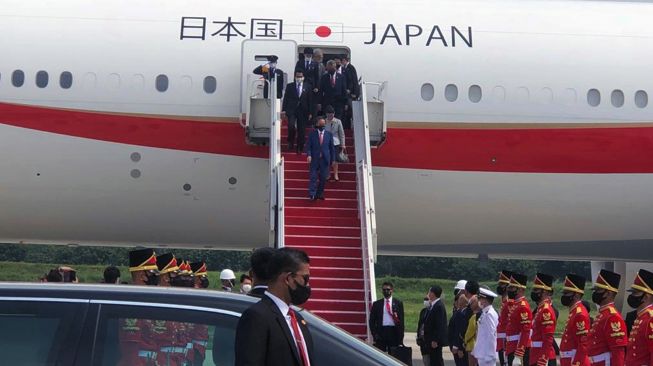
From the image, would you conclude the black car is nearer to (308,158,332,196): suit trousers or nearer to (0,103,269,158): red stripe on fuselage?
(308,158,332,196): suit trousers

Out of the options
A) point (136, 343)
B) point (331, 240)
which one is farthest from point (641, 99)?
point (136, 343)

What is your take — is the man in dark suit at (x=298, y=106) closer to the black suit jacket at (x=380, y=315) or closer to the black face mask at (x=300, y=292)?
the black suit jacket at (x=380, y=315)

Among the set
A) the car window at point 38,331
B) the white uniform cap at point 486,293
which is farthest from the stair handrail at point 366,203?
the car window at point 38,331

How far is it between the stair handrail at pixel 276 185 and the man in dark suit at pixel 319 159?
423 mm

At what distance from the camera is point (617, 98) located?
1622 cm

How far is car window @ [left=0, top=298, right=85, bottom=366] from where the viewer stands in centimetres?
537

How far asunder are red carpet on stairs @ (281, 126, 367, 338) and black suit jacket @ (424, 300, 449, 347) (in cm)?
226

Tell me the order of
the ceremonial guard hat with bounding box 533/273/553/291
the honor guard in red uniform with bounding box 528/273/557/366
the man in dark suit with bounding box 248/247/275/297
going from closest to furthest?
the man in dark suit with bounding box 248/247/275/297, the honor guard in red uniform with bounding box 528/273/557/366, the ceremonial guard hat with bounding box 533/273/553/291

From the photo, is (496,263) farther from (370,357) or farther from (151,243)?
(370,357)

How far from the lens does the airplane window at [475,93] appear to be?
1579 cm

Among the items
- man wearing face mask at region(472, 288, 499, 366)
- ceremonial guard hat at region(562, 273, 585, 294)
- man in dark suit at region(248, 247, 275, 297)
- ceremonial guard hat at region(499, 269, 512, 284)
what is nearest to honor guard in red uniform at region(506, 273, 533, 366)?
man wearing face mask at region(472, 288, 499, 366)

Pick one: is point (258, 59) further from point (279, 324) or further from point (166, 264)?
point (279, 324)

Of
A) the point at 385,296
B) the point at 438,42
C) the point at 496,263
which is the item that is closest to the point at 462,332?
the point at 385,296

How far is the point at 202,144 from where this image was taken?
50.4 ft
